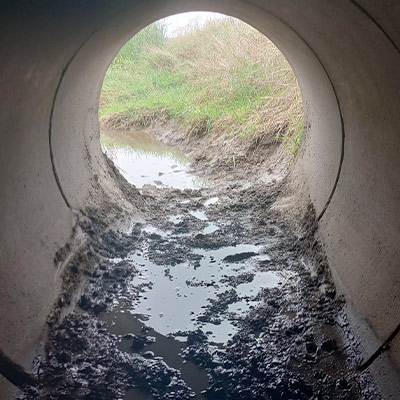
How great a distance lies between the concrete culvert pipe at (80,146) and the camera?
8.96 feet

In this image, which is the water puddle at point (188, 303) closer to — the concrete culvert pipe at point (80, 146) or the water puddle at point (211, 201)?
the concrete culvert pipe at point (80, 146)

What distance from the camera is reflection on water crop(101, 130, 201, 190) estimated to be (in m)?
6.96

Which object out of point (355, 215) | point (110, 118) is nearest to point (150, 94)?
point (110, 118)

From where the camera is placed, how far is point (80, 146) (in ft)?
15.5

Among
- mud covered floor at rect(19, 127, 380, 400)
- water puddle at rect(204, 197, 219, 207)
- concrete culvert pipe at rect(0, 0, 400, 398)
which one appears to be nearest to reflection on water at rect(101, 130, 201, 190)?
water puddle at rect(204, 197, 219, 207)

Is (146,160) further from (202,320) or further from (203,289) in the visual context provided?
(202,320)

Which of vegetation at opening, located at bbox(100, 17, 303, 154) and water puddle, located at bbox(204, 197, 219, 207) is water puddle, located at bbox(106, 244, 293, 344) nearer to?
water puddle, located at bbox(204, 197, 219, 207)

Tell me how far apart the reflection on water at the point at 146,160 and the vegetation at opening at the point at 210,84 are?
622 mm

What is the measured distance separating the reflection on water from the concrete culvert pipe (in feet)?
7.60

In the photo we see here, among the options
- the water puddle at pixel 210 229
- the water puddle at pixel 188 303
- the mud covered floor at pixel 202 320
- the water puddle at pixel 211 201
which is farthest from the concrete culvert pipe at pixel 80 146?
the water puddle at pixel 211 201

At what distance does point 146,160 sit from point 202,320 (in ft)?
17.1

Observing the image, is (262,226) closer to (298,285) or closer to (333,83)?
(298,285)

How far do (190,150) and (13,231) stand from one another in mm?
6056

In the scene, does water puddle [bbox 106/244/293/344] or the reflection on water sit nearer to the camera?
water puddle [bbox 106/244/293/344]
